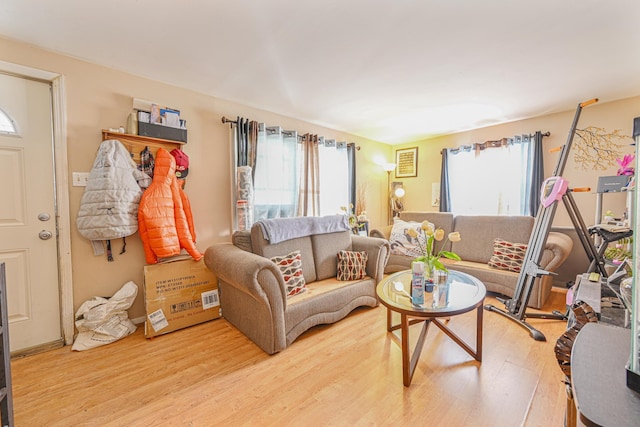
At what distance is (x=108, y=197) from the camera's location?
207 centimetres

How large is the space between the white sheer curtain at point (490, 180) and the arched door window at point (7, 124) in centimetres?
486

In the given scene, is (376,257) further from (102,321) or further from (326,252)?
(102,321)

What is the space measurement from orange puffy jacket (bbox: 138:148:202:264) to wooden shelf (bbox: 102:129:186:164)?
9 cm

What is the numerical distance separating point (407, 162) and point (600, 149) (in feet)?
7.87

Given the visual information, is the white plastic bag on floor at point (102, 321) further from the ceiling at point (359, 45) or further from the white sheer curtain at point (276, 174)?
the ceiling at point (359, 45)

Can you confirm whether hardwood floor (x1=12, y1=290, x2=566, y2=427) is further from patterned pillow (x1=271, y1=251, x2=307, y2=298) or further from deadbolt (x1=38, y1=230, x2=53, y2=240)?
deadbolt (x1=38, y1=230, x2=53, y2=240)

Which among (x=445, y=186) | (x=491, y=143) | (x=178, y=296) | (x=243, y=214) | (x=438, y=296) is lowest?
(x=178, y=296)

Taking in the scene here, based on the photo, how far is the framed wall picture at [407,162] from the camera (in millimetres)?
4621

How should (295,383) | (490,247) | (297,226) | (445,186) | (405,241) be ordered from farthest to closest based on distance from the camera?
(445,186)
(405,241)
(490,247)
(297,226)
(295,383)

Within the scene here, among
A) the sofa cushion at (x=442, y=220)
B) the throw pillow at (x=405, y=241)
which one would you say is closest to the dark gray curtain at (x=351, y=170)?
the throw pillow at (x=405, y=241)

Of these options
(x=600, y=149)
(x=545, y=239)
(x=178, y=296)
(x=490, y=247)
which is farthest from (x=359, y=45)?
(x=600, y=149)

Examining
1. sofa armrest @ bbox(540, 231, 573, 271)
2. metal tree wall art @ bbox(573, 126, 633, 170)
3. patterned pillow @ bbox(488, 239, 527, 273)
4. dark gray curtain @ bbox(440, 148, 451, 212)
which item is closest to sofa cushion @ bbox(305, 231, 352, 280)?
patterned pillow @ bbox(488, 239, 527, 273)

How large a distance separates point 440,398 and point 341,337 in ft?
2.73

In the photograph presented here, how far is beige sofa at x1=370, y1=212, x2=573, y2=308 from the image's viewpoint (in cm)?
261
